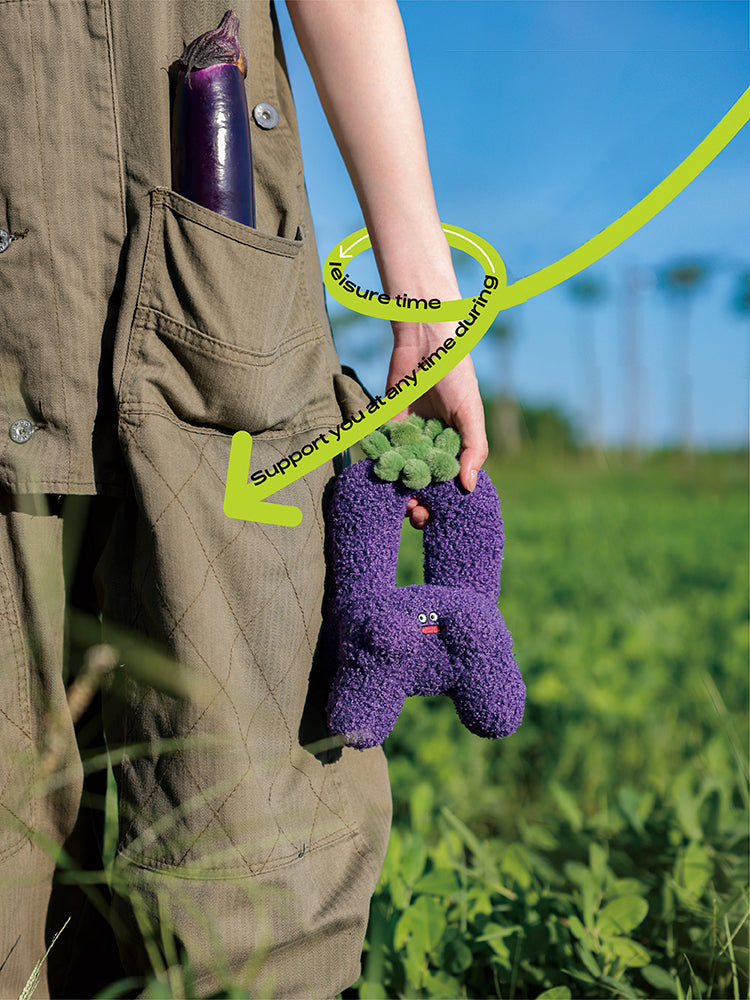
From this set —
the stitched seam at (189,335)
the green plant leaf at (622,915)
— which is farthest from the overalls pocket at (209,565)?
the green plant leaf at (622,915)

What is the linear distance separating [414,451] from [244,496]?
0.72 ft

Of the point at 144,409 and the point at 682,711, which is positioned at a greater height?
the point at 144,409

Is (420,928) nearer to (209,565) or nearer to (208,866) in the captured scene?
(208,866)

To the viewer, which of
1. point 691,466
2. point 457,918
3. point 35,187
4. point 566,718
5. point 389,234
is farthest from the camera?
point 691,466

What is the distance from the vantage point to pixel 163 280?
105 centimetres

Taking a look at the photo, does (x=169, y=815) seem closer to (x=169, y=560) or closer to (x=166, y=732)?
(x=166, y=732)

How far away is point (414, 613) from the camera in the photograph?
3.51 ft

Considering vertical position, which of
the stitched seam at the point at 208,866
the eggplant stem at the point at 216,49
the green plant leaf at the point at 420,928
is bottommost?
the green plant leaf at the point at 420,928

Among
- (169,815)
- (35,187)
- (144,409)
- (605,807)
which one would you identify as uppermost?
(35,187)

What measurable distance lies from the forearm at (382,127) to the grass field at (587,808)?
0.87 meters

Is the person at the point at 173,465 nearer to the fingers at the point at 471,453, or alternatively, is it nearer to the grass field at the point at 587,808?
the fingers at the point at 471,453

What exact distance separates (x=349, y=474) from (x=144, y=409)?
0.88ft

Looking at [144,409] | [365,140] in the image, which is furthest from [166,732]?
[365,140]

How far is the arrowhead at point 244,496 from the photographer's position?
1.08 m
